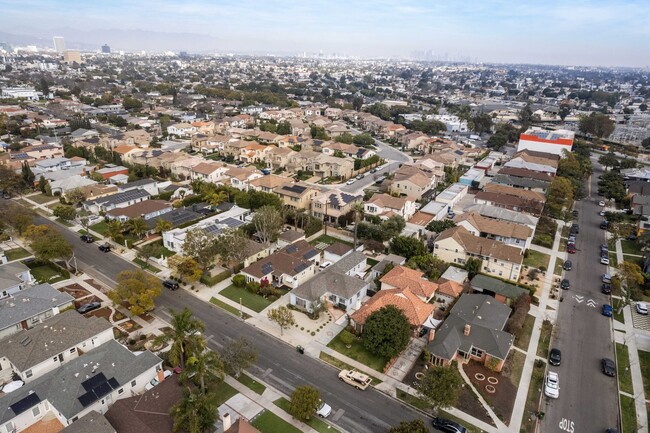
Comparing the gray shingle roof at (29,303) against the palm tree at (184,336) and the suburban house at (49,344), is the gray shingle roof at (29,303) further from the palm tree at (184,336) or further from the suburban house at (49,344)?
the palm tree at (184,336)

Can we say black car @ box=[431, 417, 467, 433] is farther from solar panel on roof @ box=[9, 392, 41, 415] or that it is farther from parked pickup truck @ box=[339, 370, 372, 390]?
solar panel on roof @ box=[9, 392, 41, 415]

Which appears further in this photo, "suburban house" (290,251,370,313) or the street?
"suburban house" (290,251,370,313)

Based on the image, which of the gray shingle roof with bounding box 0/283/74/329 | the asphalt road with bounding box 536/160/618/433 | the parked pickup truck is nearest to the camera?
the asphalt road with bounding box 536/160/618/433

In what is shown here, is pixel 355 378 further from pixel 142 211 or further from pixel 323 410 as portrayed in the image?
pixel 142 211

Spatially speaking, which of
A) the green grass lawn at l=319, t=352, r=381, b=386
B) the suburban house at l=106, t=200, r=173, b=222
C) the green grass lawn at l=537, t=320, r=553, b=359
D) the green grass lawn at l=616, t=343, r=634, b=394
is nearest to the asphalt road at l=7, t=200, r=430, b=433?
the green grass lawn at l=319, t=352, r=381, b=386

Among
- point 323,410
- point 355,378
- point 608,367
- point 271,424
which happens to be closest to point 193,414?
point 271,424

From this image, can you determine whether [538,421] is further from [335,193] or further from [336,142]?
[336,142]
